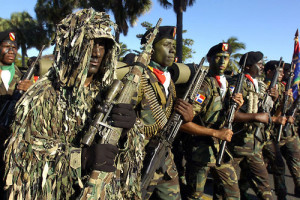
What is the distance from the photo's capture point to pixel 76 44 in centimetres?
214

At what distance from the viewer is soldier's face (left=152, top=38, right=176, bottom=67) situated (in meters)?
3.34

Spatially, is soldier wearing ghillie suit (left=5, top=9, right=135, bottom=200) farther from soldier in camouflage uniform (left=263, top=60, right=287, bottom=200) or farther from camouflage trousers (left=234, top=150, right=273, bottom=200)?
soldier in camouflage uniform (left=263, top=60, right=287, bottom=200)

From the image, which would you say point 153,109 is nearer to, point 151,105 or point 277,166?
point 151,105

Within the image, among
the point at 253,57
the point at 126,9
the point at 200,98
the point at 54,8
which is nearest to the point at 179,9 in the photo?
the point at 126,9

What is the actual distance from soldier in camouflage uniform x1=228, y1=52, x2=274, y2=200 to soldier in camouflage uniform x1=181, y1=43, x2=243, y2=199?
0.53 m

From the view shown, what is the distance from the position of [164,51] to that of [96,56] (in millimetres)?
1185

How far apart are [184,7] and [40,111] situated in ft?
61.4

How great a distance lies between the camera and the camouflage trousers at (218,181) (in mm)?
3863

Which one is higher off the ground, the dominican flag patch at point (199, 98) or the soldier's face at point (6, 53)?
the soldier's face at point (6, 53)

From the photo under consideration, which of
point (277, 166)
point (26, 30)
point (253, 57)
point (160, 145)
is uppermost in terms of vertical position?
point (26, 30)

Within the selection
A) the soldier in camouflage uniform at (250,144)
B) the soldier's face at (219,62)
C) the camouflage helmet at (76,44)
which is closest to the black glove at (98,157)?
the camouflage helmet at (76,44)

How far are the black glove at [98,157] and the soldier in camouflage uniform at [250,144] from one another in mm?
2806

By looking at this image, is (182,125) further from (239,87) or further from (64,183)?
(64,183)

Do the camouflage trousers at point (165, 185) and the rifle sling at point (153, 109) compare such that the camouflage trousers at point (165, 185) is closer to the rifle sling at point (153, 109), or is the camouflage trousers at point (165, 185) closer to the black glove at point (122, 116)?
the rifle sling at point (153, 109)
